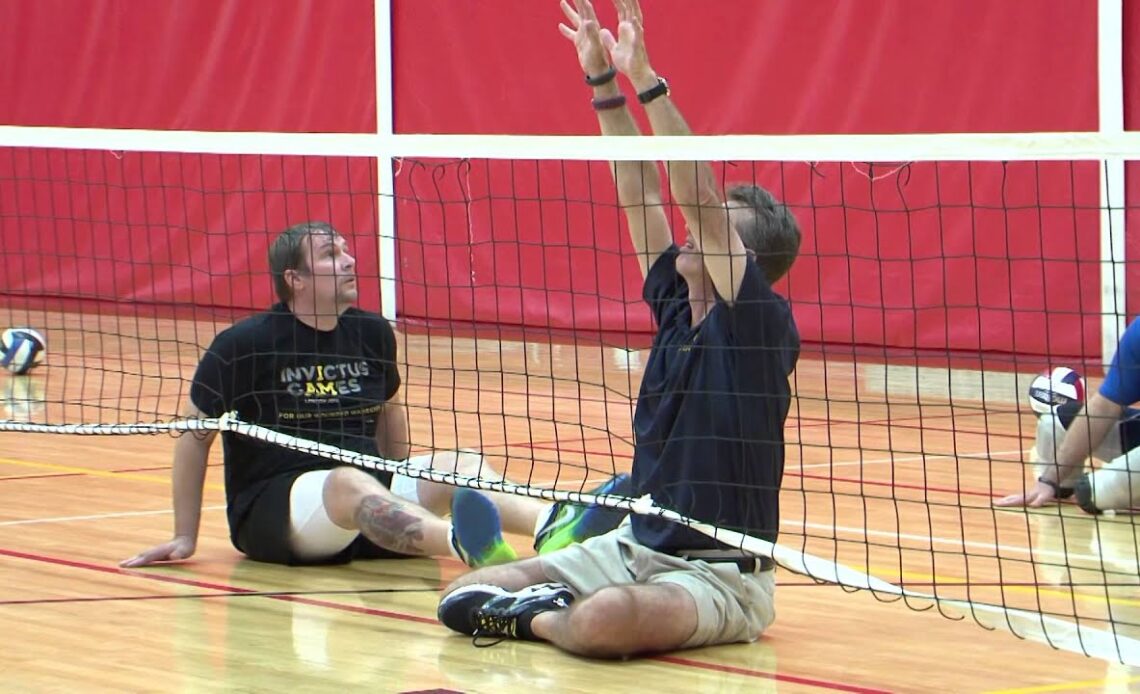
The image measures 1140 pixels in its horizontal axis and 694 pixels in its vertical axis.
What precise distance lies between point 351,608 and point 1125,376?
2683mm

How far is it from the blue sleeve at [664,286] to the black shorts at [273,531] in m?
1.40

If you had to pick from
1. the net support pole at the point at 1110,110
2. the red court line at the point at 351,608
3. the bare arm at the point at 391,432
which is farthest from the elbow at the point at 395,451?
the net support pole at the point at 1110,110

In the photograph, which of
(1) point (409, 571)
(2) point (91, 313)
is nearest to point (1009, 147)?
(1) point (409, 571)

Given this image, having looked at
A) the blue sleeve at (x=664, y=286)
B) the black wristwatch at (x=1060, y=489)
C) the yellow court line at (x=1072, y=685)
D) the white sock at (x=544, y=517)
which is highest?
the blue sleeve at (x=664, y=286)

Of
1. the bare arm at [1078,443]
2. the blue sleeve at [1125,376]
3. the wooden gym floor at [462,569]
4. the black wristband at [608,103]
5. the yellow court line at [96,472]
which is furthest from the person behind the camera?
the yellow court line at [96,472]

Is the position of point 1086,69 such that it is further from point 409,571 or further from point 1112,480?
point 409,571

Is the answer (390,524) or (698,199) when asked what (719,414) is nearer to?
(698,199)

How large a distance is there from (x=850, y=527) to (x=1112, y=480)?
3.06 feet

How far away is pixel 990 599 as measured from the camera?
5.18 m

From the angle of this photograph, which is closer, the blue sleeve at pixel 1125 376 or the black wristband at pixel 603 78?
the black wristband at pixel 603 78

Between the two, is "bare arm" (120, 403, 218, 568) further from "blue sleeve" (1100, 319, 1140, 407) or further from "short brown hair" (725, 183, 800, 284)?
"blue sleeve" (1100, 319, 1140, 407)

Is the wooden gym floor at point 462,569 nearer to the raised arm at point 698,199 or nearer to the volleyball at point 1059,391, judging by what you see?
the volleyball at point 1059,391

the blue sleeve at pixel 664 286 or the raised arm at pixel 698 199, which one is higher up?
the raised arm at pixel 698 199

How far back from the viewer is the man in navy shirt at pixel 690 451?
440cm
